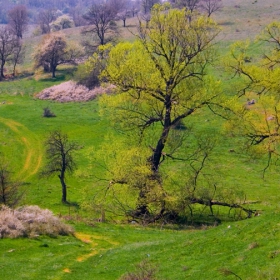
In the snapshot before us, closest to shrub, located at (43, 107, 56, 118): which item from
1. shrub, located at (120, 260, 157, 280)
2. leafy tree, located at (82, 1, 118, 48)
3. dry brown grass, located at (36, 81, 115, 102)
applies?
dry brown grass, located at (36, 81, 115, 102)

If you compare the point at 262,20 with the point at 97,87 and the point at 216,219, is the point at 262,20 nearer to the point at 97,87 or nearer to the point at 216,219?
the point at 97,87

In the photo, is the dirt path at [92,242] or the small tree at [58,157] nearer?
the dirt path at [92,242]

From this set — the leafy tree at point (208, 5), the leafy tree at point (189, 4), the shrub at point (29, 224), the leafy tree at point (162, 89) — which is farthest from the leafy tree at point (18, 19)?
the shrub at point (29, 224)

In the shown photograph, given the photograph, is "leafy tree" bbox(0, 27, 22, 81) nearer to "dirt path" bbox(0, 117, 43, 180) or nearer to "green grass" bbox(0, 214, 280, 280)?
"dirt path" bbox(0, 117, 43, 180)

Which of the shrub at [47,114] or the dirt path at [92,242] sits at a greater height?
the shrub at [47,114]

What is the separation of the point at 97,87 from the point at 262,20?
42246mm

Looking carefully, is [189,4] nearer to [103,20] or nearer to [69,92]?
[103,20]

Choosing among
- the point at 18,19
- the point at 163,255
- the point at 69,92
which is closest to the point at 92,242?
the point at 163,255

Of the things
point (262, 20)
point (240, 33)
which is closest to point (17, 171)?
point (240, 33)

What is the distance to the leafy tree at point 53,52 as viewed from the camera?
83250 millimetres

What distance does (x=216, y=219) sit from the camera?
31031 millimetres

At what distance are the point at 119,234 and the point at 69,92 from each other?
49394mm

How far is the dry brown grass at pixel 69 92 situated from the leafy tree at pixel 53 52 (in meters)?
8.70

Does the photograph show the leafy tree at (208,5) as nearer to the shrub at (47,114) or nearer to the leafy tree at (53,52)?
the leafy tree at (53,52)
